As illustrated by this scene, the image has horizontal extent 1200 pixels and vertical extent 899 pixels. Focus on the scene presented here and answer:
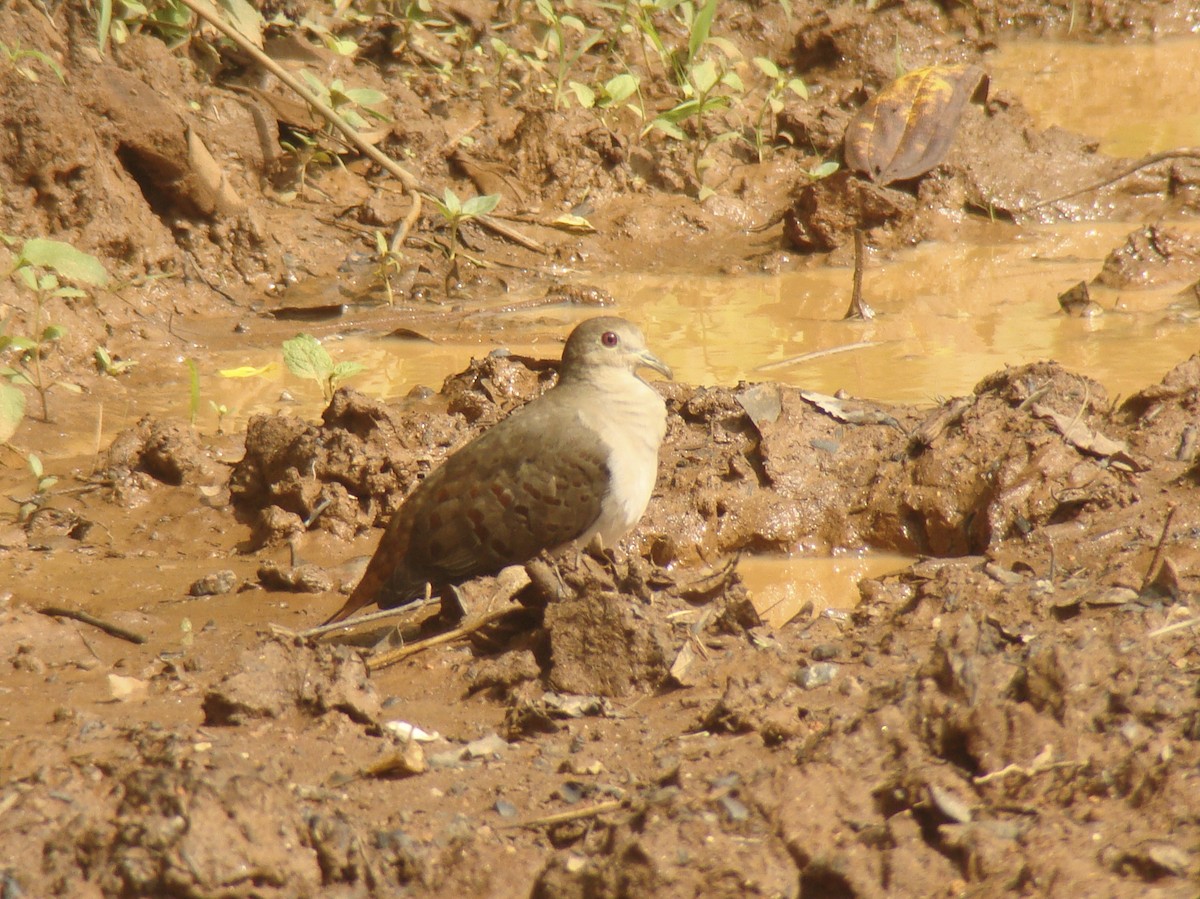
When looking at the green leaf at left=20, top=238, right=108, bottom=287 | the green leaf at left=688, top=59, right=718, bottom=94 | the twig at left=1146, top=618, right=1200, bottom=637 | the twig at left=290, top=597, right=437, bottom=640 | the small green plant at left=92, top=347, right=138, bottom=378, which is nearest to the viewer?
the twig at left=1146, top=618, right=1200, bottom=637

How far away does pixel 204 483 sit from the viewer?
5352 millimetres

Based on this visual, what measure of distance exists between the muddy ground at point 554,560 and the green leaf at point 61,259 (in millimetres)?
703

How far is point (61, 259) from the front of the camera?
16.3 feet

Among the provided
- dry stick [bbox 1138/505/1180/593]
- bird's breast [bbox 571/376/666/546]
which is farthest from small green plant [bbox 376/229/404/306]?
dry stick [bbox 1138/505/1180/593]

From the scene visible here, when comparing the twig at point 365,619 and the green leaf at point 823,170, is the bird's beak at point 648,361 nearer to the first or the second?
the twig at point 365,619

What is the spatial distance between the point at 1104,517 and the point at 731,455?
4.69ft

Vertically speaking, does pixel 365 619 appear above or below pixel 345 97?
below

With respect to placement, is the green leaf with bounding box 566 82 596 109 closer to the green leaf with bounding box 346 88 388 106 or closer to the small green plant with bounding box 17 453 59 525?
the green leaf with bounding box 346 88 388 106

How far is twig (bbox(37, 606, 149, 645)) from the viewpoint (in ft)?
13.3

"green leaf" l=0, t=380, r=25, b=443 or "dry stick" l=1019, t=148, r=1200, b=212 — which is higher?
"dry stick" l=1019, t=148, r=1200, b=212

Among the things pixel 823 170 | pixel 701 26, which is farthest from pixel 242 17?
pixel 823 170

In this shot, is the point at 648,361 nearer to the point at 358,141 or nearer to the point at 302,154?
the point at 358,141

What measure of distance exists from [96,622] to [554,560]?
1452mm

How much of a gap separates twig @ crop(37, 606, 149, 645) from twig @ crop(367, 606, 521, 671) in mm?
786
